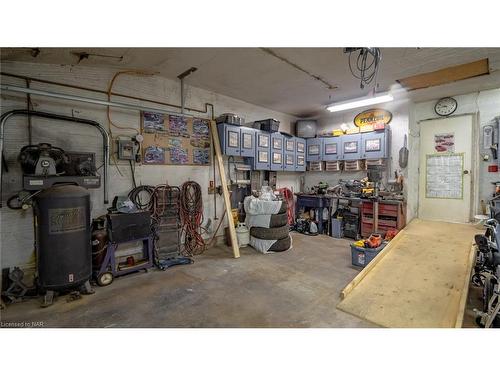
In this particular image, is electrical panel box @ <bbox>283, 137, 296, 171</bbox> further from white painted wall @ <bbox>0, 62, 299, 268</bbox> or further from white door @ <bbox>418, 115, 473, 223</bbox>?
white door @ <bbox>418, 115, 473, 223</bbox>

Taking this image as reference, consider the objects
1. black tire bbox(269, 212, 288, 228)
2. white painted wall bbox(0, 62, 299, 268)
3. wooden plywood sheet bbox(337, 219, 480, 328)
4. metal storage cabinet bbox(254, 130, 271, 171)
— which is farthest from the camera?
metal storage cabinet bbox(254, 130, 271, 171)

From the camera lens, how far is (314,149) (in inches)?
247

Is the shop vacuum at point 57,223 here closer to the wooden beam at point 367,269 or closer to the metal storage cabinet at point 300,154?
the wooden beam at point 367,269

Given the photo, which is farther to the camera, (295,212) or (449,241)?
(295,212)

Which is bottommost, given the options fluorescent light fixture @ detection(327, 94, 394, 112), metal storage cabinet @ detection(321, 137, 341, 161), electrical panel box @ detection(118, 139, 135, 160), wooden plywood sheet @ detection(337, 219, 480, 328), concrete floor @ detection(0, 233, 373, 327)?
concrete floor @ detection(0, 233, 373, 327)

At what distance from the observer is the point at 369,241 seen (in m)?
3.61

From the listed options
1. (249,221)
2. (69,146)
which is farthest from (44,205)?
(249,221)

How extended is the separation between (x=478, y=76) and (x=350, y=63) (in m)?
2.19

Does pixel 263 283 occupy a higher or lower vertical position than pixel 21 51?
lower

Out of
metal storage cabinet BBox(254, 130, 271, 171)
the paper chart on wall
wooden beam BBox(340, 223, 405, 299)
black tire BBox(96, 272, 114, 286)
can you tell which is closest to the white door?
the paper chart on wall

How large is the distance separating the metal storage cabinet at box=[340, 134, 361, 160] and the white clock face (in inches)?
61.2

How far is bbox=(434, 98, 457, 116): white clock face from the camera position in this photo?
15.2 feet

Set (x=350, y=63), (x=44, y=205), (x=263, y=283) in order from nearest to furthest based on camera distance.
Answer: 1. (x=44, y=205)
2. (x=263, y=283)
3. (x=350, y=63)

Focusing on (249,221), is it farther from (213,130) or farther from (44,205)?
(44,205)
